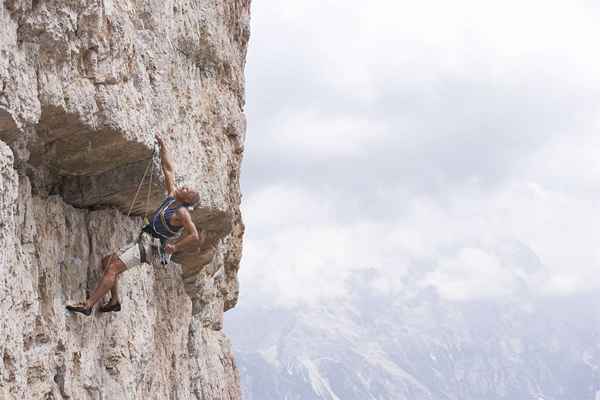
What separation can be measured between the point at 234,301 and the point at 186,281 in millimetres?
6209

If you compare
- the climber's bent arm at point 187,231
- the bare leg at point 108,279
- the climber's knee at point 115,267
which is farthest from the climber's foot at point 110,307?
the climber's bent arm at point 187,231

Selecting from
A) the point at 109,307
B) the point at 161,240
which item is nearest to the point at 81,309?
the point at 109,307

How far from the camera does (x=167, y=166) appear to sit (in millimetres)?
16359

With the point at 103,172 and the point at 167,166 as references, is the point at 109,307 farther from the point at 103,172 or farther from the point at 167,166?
the point at 167,166

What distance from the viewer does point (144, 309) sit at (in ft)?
56.9

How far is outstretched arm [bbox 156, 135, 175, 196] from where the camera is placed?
16234mm

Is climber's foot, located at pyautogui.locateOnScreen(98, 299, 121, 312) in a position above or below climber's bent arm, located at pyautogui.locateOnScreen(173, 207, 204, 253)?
below

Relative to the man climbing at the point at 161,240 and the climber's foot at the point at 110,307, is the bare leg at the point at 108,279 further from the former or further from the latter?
the climber's foot at the point at 110,307

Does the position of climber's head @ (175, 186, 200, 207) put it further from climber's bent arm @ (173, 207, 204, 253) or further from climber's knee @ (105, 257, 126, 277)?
climber's knee @ (105, 257, 126, 277)

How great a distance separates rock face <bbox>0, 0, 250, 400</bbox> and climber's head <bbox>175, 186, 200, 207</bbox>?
114cm

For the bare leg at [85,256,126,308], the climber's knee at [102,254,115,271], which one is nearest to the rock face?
the climber's knee at [102,254,115,271]

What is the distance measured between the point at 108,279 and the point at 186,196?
201 cm

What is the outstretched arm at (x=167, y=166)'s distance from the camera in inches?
639

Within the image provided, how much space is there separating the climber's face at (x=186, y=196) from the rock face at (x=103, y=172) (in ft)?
3.73
